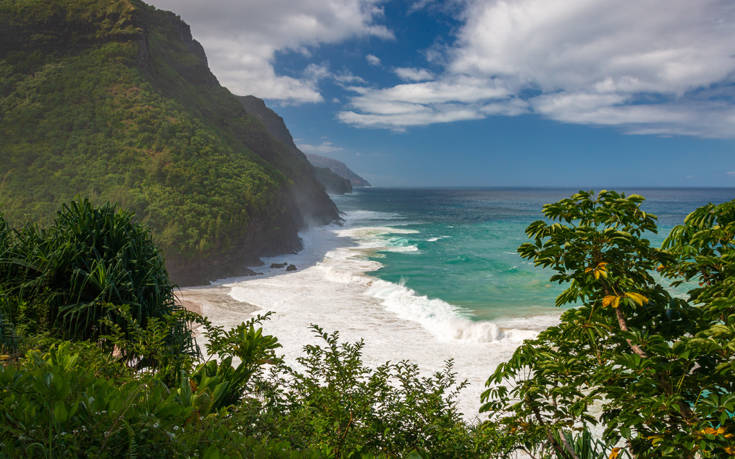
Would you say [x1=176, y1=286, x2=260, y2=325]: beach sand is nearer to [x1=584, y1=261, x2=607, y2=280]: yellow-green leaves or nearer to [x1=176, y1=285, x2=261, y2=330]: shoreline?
[x1=176, y1=285, x2=261, y2=330]: shoreline

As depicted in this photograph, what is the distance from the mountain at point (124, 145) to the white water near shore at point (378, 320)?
5341 mm

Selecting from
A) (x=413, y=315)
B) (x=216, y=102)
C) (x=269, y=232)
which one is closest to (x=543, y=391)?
(x=413, y=315)

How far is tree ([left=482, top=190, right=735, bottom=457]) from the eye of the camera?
2377mm

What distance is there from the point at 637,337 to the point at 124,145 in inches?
1564

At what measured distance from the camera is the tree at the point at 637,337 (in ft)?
7.80

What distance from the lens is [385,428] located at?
3574 millimetres

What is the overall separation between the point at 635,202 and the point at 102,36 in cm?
5322

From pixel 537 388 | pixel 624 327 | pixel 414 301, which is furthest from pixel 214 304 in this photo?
pixel 624 327

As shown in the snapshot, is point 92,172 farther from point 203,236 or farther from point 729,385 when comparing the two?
point 729,385

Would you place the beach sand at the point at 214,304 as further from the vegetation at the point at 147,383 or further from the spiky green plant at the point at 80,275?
the vegetation at the point at 147,383

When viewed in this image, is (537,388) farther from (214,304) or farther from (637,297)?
(214,304)

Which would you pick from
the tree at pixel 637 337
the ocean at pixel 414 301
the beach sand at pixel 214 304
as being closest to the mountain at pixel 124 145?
the beach sand at pixel 214 304

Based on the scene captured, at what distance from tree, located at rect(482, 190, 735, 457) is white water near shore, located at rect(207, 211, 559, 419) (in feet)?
25.4

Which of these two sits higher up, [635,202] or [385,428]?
[635,202]
